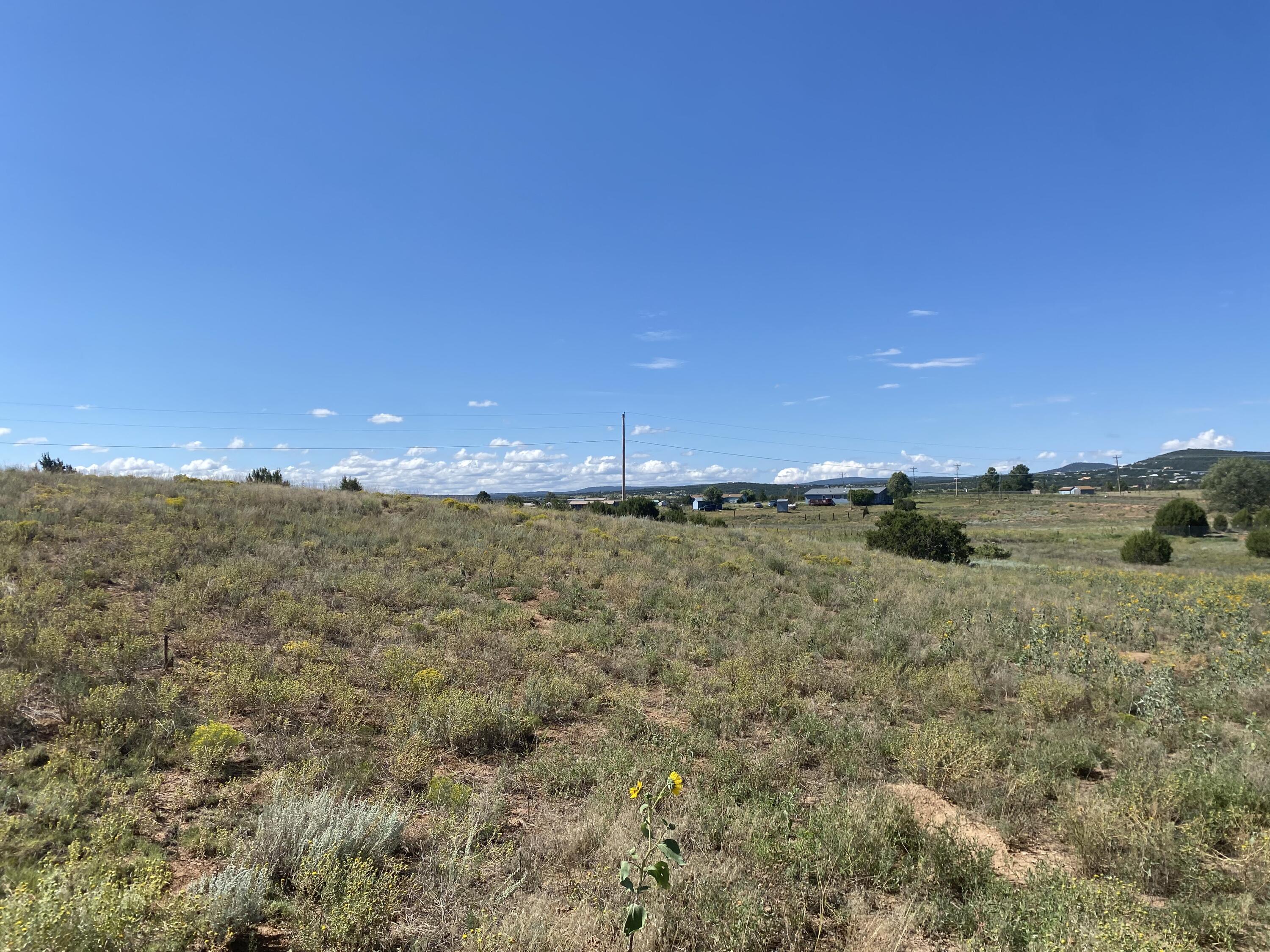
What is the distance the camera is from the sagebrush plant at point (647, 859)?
251 cm

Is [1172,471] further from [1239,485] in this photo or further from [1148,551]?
[1148,551]

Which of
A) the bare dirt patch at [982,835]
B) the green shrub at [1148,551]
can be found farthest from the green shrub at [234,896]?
the green shrub at [1148,551]

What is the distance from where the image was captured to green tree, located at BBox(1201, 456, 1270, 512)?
64438 millimetres

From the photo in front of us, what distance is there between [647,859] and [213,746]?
4196 mm

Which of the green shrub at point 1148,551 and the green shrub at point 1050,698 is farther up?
the green shrub at point 1050,698

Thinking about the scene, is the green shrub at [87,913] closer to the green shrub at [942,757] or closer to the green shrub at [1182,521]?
the green shrub at [942,757]

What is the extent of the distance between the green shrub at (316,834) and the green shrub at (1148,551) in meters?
39.5

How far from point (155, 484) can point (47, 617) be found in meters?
14.3

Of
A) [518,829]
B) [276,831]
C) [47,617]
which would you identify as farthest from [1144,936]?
[47,617]

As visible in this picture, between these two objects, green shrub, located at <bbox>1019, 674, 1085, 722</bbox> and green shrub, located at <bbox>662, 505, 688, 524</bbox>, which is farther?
green shrub, located at <bbox>662, 505, 688, 524</bbox>

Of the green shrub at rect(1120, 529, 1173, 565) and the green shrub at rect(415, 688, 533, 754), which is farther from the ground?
the green shrub at rect(415, 688, 533, 754)

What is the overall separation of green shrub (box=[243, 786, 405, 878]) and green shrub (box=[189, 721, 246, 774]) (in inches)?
43.7

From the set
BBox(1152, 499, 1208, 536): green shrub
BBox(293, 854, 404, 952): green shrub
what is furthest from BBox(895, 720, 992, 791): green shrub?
BBox(1152, 499, 1208, 536): green shrub

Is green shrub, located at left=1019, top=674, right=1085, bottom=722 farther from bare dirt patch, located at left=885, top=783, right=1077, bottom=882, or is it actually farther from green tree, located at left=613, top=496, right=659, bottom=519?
green tree, located at left=613, top=496, right=659, bottom=519
